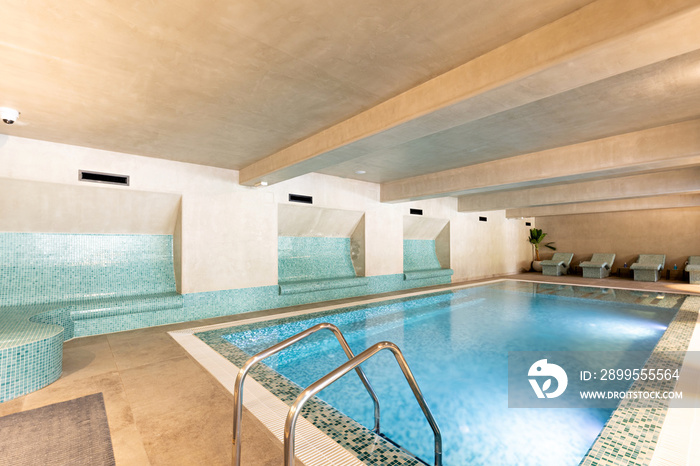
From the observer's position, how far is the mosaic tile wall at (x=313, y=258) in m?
7.74

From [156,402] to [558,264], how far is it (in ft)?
47.6

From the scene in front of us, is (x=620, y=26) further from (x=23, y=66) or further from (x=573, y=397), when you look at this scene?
(x=23, y=66)

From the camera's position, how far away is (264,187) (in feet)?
21.8

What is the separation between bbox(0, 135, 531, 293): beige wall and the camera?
14.9ft

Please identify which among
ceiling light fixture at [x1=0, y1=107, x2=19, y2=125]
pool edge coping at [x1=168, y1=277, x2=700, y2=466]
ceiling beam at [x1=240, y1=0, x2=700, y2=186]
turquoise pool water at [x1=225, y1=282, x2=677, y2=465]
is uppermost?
ceiling light fixture at [x1=0, y1=107, x2=19, y2=125]

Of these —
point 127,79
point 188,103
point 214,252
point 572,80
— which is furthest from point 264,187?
point 572,80

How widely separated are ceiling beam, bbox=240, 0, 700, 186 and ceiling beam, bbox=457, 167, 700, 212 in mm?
6931

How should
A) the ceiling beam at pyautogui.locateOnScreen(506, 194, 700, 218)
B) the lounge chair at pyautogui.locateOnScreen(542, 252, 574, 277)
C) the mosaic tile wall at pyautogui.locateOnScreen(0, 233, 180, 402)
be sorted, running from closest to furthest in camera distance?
the mosaic tile wall at pyautogui.locateOnScreen(0, 233, 180, 402), the ceiling beam at pyautogui.locateOnScreen(506, 194, 700, 218), the lounge chair at pyautogui.locateOnScreen(542, 252, 574, 277)

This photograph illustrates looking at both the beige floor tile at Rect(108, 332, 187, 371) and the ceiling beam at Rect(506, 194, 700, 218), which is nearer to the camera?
the beige floor tile at Rect(108, 332, 187, 371)

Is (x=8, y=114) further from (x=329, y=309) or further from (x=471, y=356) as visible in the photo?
(x=471, y=356)

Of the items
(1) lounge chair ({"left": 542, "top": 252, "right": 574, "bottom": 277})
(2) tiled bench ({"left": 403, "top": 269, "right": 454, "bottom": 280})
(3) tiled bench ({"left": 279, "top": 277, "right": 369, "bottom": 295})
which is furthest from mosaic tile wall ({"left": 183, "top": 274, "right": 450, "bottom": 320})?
(1) lounge chair ({"left": 542, "top": 252, "right": 574, "bottom": 277})

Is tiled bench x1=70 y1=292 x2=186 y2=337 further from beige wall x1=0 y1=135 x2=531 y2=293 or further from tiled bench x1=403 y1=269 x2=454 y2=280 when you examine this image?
tiled bench x1=403 y1=269 x2=454 y2=280

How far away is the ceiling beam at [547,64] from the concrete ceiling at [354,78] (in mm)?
10

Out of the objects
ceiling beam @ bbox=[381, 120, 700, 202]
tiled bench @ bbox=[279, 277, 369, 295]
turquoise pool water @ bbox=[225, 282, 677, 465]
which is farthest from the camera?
tiled bench @ bbox=[279, 277, 369, 295]
